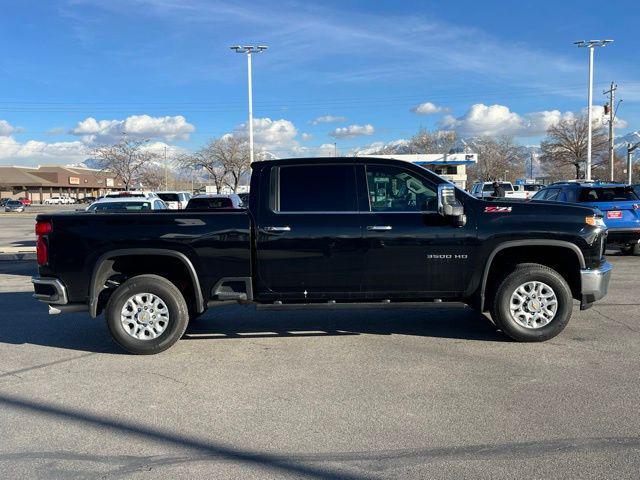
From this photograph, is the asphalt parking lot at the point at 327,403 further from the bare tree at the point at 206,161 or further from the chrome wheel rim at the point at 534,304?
the bare tree at the point at 206,161

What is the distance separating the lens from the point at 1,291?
1013 centimetres

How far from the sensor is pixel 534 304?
599 centimetres

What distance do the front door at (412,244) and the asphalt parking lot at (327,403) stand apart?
437 millimetres

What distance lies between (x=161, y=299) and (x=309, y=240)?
1727mm

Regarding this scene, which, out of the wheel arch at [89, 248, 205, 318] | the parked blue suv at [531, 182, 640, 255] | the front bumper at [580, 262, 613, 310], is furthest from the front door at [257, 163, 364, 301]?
the parked blue suv at [531, 182, 640, 255]

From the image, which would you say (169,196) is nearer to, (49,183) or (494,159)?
(494,159)

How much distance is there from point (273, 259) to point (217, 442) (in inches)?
93.6

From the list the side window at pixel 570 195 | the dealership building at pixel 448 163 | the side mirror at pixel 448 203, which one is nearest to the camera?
the side mirror at pixel 448 203

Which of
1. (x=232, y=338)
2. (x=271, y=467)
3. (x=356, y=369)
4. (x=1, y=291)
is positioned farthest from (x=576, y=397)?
(x=1, y=291)

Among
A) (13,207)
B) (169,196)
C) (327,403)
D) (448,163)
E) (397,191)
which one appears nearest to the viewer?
(327,403)

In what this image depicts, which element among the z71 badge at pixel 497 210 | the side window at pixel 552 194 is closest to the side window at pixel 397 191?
the z71 badge at pixel 497 210

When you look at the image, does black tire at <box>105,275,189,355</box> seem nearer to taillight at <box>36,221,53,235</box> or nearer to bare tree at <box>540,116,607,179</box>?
taillight at <box>36,221,53,235</box>

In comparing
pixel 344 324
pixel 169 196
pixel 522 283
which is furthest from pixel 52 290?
pixel 169 196

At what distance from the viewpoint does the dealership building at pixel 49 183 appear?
102438 millimetres
